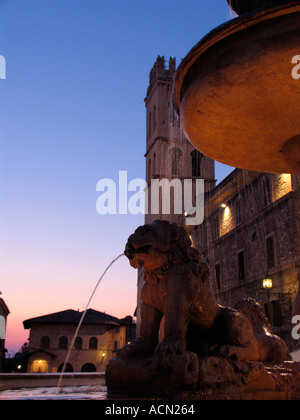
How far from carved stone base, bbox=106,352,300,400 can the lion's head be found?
2.03 ft

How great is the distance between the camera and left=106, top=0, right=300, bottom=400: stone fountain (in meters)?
2.63

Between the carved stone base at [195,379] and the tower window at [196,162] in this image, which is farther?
the tower window at [196,162]

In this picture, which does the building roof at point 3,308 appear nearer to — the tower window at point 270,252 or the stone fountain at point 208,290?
the tower window at point 270,252

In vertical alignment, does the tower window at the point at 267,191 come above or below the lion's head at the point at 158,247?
above

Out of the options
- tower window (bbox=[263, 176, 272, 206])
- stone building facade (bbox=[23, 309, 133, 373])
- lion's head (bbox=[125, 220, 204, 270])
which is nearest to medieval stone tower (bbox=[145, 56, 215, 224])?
stone building facade (bbox=[23, 309, 133, 373])

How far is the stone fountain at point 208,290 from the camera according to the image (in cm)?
263

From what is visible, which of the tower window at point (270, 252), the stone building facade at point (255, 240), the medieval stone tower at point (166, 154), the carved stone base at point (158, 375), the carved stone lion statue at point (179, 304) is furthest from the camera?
the medieval stone tower at point (166, 154)

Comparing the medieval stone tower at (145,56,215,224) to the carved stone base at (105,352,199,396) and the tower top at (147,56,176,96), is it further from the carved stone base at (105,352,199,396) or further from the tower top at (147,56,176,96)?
the carved stone base at (105,352,199,396)

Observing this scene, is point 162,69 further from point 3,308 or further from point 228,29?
point 228,29

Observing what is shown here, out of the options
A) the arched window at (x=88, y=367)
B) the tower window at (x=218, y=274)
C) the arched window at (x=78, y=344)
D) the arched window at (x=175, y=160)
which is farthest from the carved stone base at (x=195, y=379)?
the arched window at (x=175, y=160)

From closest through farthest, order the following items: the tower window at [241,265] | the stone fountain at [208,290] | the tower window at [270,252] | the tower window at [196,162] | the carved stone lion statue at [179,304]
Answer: the stone fountain at [208,290] → the carved stone lion statue at [179,304] → the tower window at [270,252] → the tower window at [241,265] → the tower window at [196,162]

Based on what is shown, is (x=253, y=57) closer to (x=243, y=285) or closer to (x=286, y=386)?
(x=286, y=386)
